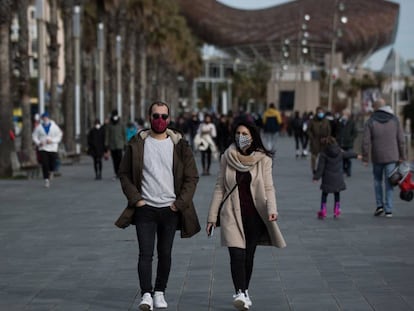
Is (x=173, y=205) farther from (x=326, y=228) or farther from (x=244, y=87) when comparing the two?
(x=244, y=87)

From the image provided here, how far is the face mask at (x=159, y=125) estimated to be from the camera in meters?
8.34

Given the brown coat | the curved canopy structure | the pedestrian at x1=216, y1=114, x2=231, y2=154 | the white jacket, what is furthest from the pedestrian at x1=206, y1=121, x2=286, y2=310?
the curved canopy structure

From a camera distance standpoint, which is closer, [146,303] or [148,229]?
[146,303]

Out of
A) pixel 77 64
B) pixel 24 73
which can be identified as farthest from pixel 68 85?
pixel 24 73

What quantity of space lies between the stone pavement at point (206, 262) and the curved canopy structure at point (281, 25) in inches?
5521

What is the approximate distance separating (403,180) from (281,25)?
5850 inches

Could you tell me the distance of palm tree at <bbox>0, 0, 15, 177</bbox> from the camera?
1028 inches

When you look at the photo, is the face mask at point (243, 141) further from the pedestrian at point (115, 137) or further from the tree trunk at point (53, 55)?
the tree trunk at point (53, 55)

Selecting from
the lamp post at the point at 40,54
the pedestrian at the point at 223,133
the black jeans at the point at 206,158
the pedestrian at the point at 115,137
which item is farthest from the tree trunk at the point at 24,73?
the pedestrian at the point at 223,133

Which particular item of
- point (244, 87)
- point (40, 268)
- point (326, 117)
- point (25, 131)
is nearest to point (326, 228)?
point (40, 268)

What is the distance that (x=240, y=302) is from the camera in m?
8.31

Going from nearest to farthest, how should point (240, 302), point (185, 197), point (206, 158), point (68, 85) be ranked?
1. point (240, 302)
2. point (185, 197)
3. point (206, 158)
4. point (68, 85)

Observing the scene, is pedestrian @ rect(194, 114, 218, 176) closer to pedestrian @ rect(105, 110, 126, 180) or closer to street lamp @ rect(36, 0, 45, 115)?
pedestrian @ rect(105, 110, 126, 180)

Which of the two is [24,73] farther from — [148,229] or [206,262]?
[148,229]
